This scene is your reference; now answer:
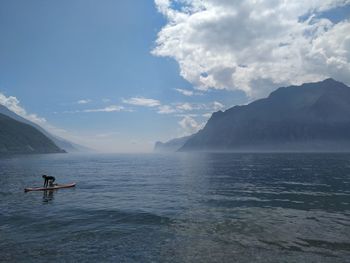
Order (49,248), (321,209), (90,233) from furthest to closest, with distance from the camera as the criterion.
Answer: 1. (321,209)
2. (90,233)
3. (49,248)

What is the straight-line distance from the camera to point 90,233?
22672mm

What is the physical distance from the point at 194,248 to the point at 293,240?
7520 millimetres

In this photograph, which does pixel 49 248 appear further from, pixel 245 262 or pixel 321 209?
pixel 321 209

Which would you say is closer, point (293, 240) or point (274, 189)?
point (293, 240)

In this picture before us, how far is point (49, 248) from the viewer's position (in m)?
19.3

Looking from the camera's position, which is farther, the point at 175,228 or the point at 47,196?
the point at 47,196

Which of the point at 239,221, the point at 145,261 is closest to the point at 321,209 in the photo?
the point at 239,221

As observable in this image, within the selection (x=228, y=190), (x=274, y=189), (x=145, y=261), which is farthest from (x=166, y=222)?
(x=274, y=189)

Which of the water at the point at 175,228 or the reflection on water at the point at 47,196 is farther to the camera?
the reflection on water at the point at 47,196

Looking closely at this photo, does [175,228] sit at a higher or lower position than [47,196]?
lower

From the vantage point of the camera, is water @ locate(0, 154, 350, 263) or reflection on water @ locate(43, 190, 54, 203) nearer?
water @ locate(0, 154, 350, 263)

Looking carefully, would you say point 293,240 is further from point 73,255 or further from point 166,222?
point 73,255

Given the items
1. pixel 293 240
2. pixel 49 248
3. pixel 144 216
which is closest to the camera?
pixel 49 248

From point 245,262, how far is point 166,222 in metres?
10.2
